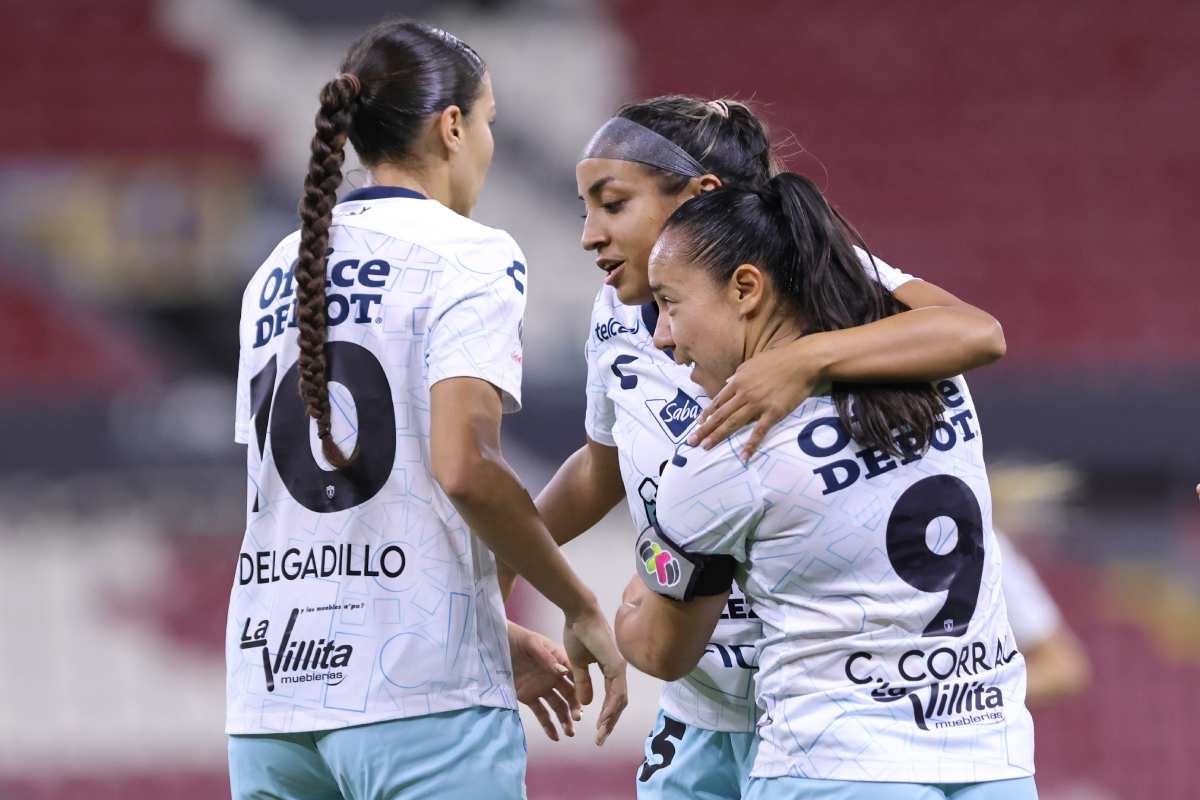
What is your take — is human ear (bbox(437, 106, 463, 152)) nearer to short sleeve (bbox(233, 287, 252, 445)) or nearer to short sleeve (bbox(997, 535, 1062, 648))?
short sleeve (bbox(233, 287, 252, 445))

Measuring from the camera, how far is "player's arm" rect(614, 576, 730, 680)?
1716mm

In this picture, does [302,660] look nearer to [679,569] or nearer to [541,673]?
[541,673]

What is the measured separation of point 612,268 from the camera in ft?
6.78

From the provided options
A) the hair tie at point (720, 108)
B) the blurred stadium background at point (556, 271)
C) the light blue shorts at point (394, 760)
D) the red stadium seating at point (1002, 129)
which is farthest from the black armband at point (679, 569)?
the red stadium seating at point (1002, 129)

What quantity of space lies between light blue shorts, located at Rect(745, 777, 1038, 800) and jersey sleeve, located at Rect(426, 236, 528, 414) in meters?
0.58

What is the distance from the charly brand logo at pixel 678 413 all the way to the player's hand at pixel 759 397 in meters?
0.34

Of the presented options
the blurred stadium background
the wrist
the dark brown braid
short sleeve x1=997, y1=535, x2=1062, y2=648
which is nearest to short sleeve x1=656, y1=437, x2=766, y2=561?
the wrist

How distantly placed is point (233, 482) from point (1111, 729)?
3289mm

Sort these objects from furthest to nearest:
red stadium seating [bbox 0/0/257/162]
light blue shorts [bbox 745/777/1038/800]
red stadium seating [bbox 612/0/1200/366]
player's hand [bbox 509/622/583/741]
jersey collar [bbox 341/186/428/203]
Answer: red stadium seating [bbox 0/0/257/162] < red stadium seating [bbox 612/0/1200/366] < player's hand [bbox 509/622/583/741] < jersey collar [bbox 341/186/428/203] < light blue shorts [bbox 745/777/1038/800]

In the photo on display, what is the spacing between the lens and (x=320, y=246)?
1943mm

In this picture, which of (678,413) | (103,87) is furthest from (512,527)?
(103,87)

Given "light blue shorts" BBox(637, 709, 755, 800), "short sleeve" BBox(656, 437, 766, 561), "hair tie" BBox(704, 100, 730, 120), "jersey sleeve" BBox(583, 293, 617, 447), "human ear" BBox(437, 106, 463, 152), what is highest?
"hair tie" BBox(704, 100, 730, 120)

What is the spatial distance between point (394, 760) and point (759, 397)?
64cm

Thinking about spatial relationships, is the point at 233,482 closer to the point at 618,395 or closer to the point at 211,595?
the point at 211,595
